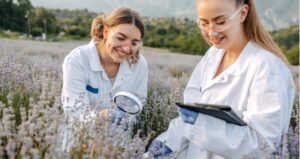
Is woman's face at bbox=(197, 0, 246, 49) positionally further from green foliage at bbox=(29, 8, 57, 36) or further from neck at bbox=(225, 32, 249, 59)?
green foliage at bbox=(29, 8, 57, 36)

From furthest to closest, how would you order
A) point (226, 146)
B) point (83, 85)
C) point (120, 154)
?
point (83, 85)
point (226, 146)
point (120, 154)

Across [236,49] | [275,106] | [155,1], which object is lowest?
[155,1]

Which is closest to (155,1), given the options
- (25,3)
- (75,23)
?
(75,23)

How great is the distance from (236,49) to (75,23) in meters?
36.2

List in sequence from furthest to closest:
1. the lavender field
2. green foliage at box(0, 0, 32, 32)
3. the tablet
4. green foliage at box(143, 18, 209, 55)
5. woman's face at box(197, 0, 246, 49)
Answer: green foliage at box(143, 18, 209, 55) → green foliage at box(0, 0, 32, 32) → woman's face at box(197, 0, 246, 49) → the tablet → the lavender field

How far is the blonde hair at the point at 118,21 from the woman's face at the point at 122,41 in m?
0.04

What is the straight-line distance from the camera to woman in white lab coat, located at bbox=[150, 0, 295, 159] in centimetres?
235

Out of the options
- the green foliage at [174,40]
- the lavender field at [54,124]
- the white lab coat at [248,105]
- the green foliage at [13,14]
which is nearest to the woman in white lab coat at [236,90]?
the white lab coat at [248,105]

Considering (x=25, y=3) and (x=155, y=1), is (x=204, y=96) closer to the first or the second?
(x=25, y=3)

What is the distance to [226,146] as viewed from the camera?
2332mm

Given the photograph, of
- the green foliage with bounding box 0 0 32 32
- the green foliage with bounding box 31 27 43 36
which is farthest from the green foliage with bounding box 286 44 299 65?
the green foliage with bounding box 31 27 43 36

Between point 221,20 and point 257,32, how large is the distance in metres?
0.29

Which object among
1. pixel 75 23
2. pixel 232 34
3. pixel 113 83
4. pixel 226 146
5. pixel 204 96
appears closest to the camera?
pixel 226 146

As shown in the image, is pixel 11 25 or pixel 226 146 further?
pixel 11 25
